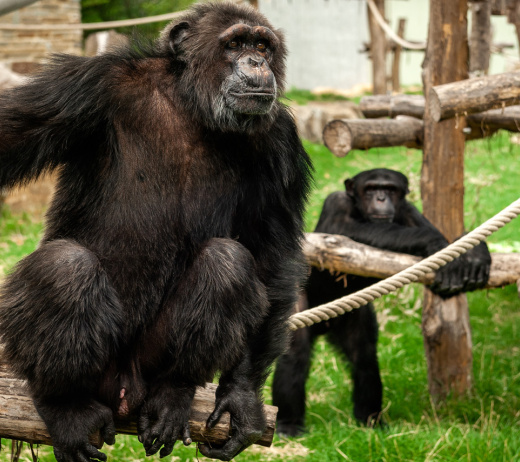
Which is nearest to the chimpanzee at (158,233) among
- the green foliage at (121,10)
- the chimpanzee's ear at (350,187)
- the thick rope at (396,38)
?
the chimpanzee's ear at (350,187)

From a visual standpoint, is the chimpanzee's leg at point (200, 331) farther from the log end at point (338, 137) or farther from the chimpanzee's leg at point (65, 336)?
the log end at point (338, 137)

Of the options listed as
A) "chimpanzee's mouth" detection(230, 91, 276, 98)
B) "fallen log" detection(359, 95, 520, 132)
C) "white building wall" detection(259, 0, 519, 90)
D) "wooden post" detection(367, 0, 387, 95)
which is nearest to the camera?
"chimpanzee's mouth" detection(230, 91, 276, 98)

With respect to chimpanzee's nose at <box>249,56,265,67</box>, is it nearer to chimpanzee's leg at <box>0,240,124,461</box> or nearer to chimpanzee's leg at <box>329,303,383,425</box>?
chimpanzee's leg at <box>0,240,124,461</box>

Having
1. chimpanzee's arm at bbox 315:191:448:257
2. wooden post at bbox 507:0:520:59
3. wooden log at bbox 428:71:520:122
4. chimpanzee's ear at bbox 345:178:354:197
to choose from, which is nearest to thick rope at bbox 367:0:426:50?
wooden post at bbox 507:0:520:59

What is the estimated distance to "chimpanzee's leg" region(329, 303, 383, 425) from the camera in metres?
5.73

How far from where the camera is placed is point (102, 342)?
2.82 metres

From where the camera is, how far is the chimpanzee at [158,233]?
9.25ft

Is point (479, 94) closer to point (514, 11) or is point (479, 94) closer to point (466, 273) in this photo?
point (466, 273)

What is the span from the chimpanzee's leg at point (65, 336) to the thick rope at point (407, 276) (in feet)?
5.08

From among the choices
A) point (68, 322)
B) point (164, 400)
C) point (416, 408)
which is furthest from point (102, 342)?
point (416, 408)

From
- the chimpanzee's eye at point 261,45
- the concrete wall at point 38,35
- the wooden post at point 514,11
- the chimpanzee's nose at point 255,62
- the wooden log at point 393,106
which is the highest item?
the concrete wall at point 38,35

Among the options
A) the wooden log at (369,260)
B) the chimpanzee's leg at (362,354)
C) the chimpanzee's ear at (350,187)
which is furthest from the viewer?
the chimpanzee's ear at (350,187)

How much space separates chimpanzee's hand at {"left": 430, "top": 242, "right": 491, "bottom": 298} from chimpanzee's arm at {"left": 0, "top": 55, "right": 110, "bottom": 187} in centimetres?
290

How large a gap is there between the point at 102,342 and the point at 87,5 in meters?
15.6
